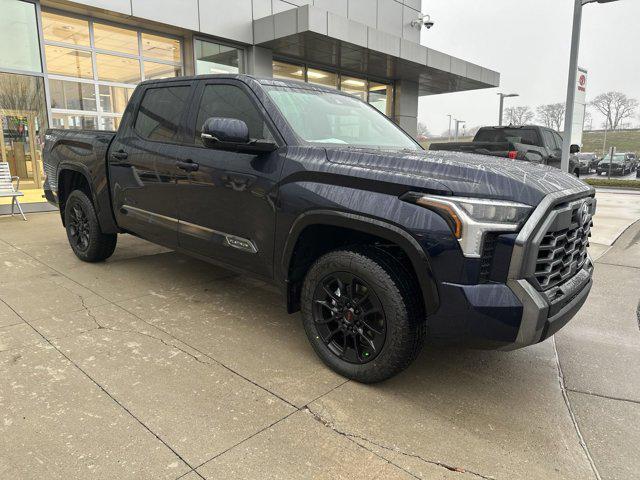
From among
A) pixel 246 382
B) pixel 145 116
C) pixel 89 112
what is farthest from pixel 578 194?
pixel 89 112

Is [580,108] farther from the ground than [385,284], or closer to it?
farther from the ground

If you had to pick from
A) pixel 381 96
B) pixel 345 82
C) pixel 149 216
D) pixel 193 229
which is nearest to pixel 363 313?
pixel 193 229

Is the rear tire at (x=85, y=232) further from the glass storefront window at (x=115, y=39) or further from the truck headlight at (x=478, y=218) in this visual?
the glass storefront window at (x=115, y=39)

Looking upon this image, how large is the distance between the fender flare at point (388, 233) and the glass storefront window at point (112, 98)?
31.8ft

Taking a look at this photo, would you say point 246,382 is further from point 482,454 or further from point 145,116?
point 145,116

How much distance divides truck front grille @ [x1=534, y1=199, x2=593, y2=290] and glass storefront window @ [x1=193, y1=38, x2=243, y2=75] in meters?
11.3

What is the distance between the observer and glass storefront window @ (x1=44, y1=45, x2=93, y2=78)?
9945 mm

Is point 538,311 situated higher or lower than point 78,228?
higher

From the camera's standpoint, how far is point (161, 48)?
467 inches

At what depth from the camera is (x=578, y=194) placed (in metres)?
2.73

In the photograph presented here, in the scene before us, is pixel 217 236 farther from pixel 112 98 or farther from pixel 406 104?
pixel 406 104

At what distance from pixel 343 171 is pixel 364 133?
1105 millimetres

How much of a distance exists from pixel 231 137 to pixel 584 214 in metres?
2.26

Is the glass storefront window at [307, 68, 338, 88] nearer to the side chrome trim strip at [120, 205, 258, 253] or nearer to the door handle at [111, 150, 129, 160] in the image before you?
the door handle at [111, 150, 129, 160]
